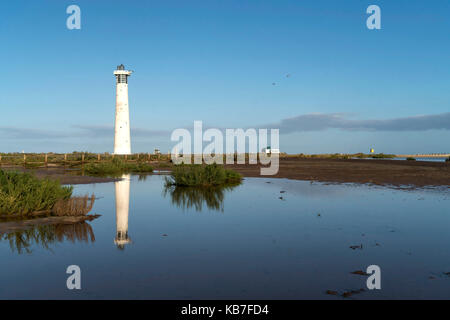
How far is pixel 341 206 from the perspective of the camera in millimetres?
12930

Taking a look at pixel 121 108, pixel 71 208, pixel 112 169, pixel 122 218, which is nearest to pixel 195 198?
pixel 122 218

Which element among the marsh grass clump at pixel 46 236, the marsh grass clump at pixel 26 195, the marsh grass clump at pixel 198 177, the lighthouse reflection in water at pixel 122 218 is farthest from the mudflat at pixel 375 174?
the marsh grass clump at pixel 46 236

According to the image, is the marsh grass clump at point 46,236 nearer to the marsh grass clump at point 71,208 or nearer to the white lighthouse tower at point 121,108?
the marsh grass clump at point 71,208

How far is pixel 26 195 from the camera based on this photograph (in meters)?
11.1

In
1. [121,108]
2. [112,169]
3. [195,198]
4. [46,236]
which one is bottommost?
[46,236]

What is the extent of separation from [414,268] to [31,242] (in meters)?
7.37

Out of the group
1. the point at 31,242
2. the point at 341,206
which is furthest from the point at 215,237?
the point at 341,206

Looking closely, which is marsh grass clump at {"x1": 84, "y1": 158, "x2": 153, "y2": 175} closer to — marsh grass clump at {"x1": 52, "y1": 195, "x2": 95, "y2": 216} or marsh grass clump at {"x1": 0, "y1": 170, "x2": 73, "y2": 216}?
marsh grass clump at {"x1": 0, "y1": 170, "x2": 73, "y2": 216}

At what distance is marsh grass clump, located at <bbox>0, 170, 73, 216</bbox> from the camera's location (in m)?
10.5

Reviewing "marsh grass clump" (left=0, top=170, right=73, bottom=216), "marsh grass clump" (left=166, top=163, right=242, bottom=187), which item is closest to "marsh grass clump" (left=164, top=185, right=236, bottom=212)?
"marsh grass clump" (left=166, top=163, right=242, bottom=187)

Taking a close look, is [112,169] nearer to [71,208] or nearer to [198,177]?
[198,177]

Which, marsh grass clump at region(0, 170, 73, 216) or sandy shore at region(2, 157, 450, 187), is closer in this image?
marsh grass clump at region(0, 170, 73, 216)

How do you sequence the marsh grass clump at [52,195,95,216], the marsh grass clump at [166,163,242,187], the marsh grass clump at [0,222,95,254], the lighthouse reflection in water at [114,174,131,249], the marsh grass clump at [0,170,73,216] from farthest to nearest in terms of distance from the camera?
the marsh grass clump at [166,163,242,187]
the marsh grass clump at [52,195,95,216]
the marsh grass clump at [0,170,73,216]
the lighthouse reflection in water at [114,174,131,249]
the marsh grass clump at [0,222,95,254]
